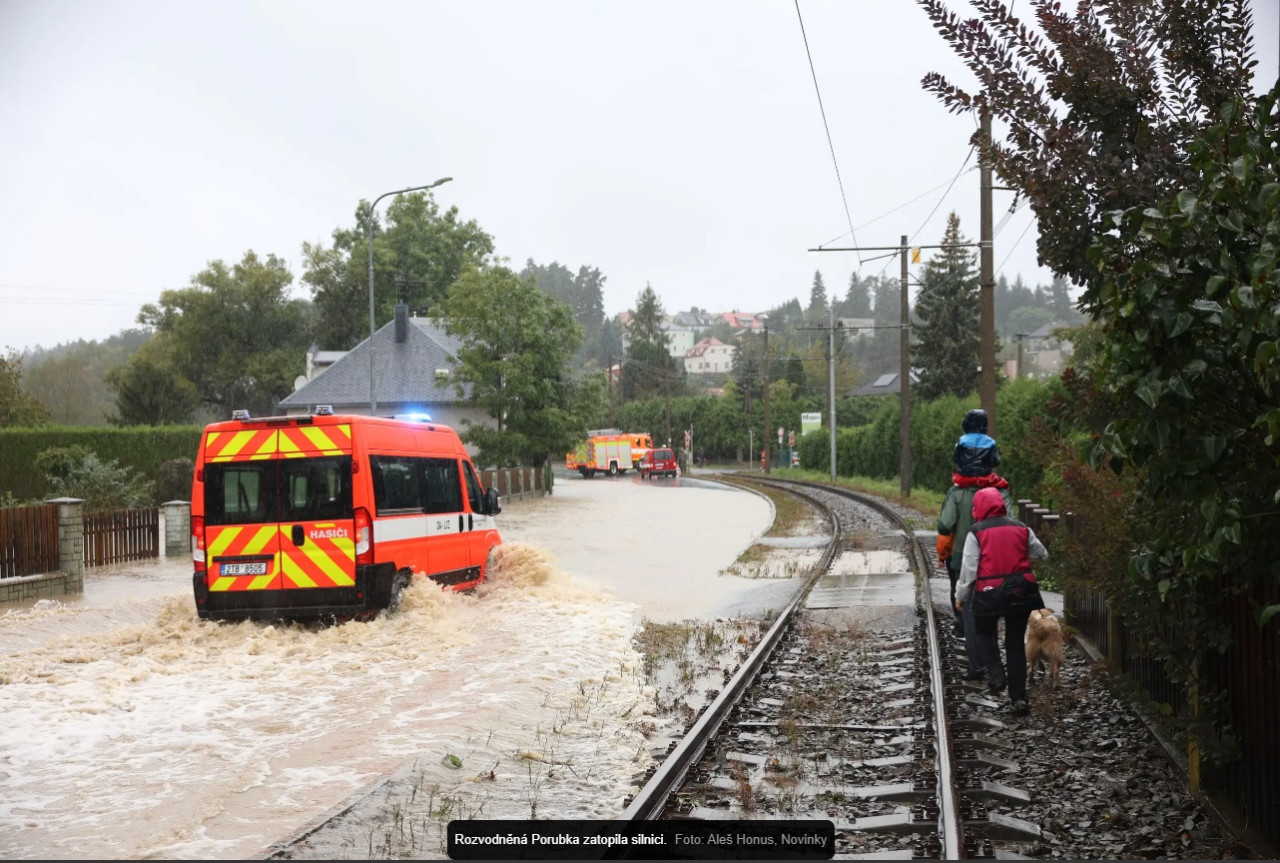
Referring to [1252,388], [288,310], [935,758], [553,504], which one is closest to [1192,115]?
[1252,388]

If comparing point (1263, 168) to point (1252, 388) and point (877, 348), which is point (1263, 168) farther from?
point (877, 348)

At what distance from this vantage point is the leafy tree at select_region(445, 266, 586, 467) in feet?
147

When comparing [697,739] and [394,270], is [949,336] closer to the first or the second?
[394,270]

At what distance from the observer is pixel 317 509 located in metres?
12.1

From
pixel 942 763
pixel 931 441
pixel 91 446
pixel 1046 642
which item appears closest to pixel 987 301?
pixel 1046 642

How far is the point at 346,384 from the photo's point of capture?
55562 millimetres

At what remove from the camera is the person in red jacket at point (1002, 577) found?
8.12 metres

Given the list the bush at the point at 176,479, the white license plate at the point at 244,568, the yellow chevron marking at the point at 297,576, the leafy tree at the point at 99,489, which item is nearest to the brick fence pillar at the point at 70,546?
the white license plate at the point at 244,568

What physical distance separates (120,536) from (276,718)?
1369 centimetres

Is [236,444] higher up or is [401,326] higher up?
[401,326]

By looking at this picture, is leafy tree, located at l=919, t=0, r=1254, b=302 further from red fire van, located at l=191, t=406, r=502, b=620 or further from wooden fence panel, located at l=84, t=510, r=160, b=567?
wooden fence panel, located at l=84, t=510, r=160, b=567

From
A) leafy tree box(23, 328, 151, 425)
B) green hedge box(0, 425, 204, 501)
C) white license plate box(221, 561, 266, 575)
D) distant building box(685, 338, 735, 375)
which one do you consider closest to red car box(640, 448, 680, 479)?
green hedge box(0, 425, 204, 501)

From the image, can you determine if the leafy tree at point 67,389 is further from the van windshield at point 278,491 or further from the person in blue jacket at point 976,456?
the person in blue jacket at point 976,456

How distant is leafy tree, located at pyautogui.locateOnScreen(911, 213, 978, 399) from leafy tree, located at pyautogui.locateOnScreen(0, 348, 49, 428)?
1635 inches
